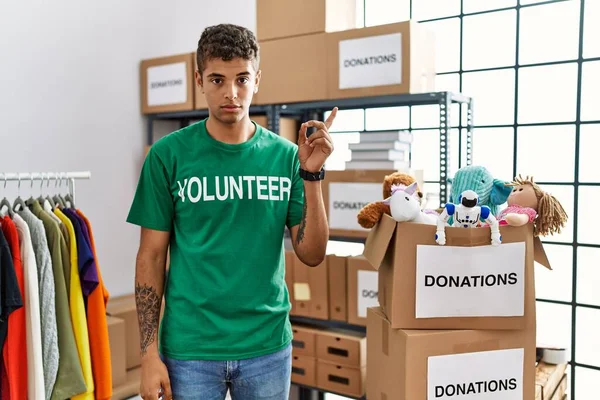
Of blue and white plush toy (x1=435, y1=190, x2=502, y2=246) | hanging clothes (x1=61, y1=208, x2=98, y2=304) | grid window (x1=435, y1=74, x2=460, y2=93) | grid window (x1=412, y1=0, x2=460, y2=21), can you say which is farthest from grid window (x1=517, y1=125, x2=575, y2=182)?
hanging clothes (x1=61, y1=208, x2=98, y2=304)

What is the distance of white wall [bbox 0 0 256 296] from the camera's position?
7.86 feet

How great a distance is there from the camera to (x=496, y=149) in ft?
9.14

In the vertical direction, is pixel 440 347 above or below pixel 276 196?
below

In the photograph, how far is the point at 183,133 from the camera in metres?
1.32

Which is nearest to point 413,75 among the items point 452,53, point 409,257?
point 452,53

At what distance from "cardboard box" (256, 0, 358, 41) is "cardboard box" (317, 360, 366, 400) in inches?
57.3

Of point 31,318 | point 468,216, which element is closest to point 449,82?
point 468,216

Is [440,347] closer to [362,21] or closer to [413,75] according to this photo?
[413,75]

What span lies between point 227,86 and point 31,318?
1.01 m

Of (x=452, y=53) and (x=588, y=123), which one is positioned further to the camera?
(x=452, y=53)

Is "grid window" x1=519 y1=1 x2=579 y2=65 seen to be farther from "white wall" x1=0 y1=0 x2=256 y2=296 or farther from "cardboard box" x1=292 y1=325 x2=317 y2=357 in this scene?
"white wall" x1=0 y1=0 x2=256 y2=296

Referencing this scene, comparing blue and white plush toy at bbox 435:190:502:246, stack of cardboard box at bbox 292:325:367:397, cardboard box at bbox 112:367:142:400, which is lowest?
cardboard box at bbox 112:367:142:400

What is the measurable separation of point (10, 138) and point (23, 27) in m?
0.49

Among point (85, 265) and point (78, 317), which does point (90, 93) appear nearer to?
point (85, 265)
